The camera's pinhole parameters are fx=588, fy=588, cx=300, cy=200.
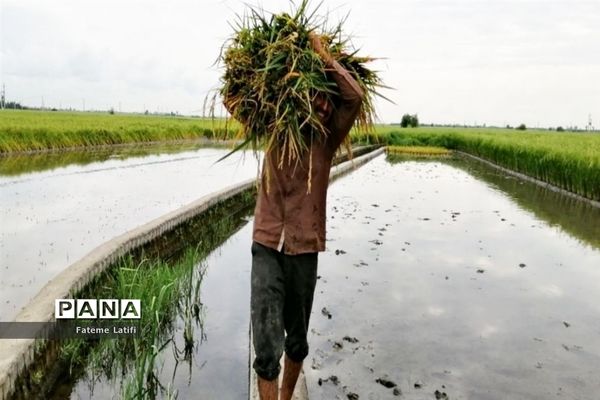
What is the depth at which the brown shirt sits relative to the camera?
247 cm

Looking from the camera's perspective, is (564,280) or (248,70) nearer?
(248,70)

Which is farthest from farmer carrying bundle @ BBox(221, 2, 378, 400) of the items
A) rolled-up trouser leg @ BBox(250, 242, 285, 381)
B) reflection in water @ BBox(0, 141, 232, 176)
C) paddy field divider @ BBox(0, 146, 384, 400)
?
reflection in water @ BBox(0, 141, 232, 176)

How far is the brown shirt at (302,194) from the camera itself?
2.47 metres

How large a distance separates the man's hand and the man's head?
0.50ft

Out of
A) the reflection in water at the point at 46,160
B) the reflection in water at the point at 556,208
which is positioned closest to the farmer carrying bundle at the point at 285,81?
the reflection in water at the point at 556,208

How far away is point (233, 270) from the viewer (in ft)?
18.6

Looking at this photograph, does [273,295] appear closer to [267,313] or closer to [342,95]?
[267,313]

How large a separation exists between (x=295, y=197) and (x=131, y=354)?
173 cm

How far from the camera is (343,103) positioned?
252cm

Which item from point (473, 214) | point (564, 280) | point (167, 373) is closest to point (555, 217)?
point (473, 214)

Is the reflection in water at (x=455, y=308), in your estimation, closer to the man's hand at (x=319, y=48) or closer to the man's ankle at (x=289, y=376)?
the man's ankle at (x=289, y=376)

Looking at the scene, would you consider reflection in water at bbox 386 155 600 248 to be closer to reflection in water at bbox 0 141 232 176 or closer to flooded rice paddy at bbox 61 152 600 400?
flooded rice paddy at bbox 61 152 600 400

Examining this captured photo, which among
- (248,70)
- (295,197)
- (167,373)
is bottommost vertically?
(167,373)

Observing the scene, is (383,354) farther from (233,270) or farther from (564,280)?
(564,280)
